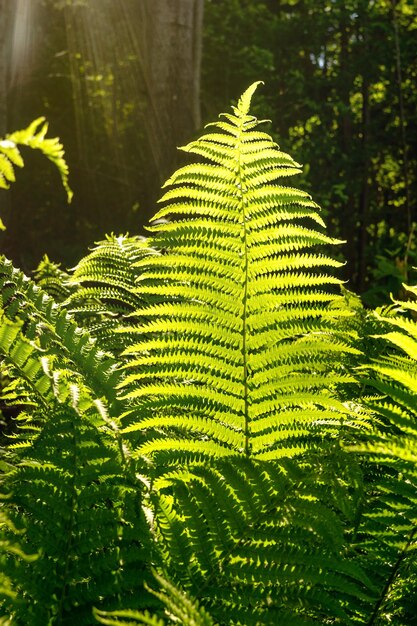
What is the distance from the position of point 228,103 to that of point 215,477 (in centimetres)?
952

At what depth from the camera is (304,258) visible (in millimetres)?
1255

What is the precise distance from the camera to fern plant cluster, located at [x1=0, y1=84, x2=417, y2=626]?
0.91m

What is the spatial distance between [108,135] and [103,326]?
32.5 ft

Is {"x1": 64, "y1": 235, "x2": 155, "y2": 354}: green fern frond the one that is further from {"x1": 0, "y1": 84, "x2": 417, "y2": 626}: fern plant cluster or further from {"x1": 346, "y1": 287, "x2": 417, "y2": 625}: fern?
{"x1": 346, "y1": 287, "x2": 417, "y2": 625}: fern

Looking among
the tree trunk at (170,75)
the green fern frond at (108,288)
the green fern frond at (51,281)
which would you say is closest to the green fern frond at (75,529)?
the green fern frond at (108,288)

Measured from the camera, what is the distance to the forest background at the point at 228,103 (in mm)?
10281

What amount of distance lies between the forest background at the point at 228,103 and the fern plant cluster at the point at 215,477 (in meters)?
8.53

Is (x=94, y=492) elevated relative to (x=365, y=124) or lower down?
lower down

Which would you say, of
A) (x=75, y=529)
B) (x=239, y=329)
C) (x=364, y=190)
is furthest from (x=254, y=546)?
(x=364, y=190)

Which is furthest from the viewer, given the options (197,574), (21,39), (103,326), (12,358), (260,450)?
(21,39)

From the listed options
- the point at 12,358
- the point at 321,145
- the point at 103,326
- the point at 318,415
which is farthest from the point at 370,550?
the point at 321,145

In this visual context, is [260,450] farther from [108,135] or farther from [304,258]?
[108,135]

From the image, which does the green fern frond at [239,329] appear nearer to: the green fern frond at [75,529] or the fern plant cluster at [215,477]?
the fern plant cluster at [215,477]

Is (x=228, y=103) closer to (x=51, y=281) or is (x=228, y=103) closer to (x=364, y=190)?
(x=364, y=190)
